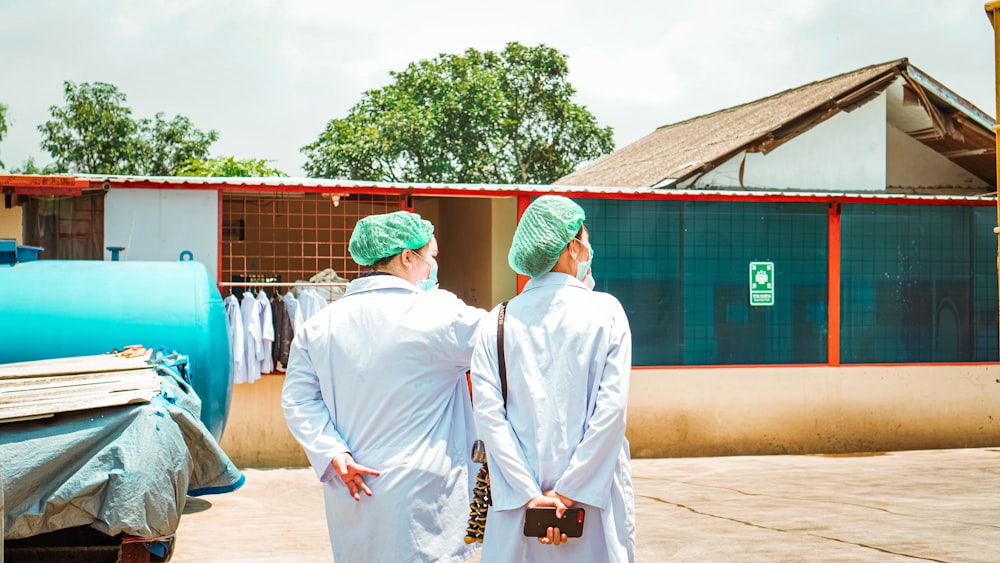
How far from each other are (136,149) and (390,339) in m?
26.5

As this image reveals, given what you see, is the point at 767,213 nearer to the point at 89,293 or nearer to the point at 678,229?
the point at 678,229

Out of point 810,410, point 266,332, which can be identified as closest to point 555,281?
point 266,332

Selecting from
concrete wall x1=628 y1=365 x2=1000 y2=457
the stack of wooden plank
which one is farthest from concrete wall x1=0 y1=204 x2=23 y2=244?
concrete wall x1=628 y1=365 x2=1000 y2=457

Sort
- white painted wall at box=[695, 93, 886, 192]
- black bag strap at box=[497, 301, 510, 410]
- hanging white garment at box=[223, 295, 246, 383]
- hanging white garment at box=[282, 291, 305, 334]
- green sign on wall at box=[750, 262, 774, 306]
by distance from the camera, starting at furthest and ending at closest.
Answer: white painted wall at box=[695, 93, 886, 192]
green sign on wall at box=[750, 262, 774, 306]
hanging white garment at box=[282, 291, 305, 334]
hanging white garment at box=[223, 295, 246, 383]
black bag strap at box=[497, 301, 510, 410]

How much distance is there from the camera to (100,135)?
27.7 m

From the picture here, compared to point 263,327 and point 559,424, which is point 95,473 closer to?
point 559,424

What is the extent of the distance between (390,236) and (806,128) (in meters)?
8.23

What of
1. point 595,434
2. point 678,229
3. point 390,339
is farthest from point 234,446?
point 595,434

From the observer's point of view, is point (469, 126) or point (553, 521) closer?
point (553, 521)


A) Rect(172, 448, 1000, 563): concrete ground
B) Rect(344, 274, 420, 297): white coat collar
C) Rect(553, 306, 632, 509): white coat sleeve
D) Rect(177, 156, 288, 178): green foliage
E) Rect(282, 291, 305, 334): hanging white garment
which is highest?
Rect(177, 156, 288, 178): green foliage

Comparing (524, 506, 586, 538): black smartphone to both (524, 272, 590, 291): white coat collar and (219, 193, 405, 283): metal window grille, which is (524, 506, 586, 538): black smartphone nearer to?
(524, 272, 590, 291): white coat collar

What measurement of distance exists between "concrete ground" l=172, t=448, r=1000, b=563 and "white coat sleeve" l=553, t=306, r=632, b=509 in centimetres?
314

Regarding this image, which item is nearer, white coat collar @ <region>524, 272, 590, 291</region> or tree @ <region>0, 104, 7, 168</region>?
white coat collar @ <region>524, 272, 590, 291</region>

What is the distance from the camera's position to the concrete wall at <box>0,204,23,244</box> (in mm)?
8594
